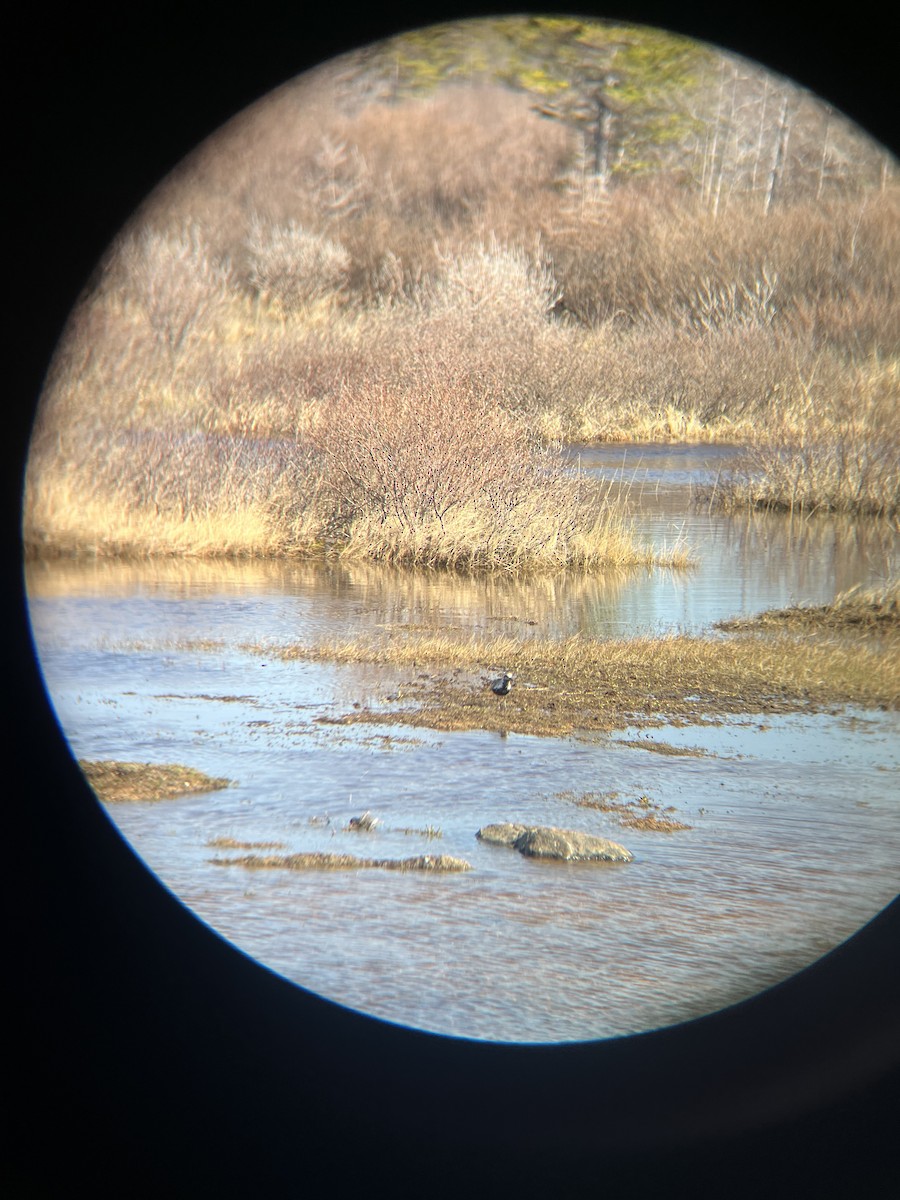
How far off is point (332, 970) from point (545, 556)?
625cm

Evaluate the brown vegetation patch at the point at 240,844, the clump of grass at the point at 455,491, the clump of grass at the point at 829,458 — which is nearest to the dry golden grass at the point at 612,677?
the brown vegetation patch at the point at 240,844

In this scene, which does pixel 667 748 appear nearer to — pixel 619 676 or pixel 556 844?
pixel 619 676

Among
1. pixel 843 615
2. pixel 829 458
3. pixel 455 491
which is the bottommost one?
pixel 843 615

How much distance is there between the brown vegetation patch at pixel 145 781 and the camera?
12.8 ft

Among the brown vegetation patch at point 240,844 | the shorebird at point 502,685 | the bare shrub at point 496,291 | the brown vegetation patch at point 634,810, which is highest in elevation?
the bare shrub at point 496,291

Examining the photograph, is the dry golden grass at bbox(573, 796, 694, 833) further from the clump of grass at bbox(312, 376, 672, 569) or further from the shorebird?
the clump of grass at bbox(312, 376, 672, 569)

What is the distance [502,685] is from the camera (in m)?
5.85

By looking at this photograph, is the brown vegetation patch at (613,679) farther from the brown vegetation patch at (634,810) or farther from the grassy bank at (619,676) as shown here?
the brown vegetation patch at (634,810)

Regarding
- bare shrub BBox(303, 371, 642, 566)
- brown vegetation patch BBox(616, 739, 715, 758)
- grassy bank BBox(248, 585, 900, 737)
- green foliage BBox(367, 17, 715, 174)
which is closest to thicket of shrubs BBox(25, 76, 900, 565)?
bare shrub BBox(303, 371, 642, 566)

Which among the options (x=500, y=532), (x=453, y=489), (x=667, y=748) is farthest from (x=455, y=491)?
(x=667, y=748)

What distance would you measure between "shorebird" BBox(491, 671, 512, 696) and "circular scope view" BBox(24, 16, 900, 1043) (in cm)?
3

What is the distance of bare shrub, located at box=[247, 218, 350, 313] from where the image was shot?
13.8 m

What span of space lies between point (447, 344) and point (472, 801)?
725cm

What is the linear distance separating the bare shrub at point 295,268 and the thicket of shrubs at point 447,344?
4 centimetres
